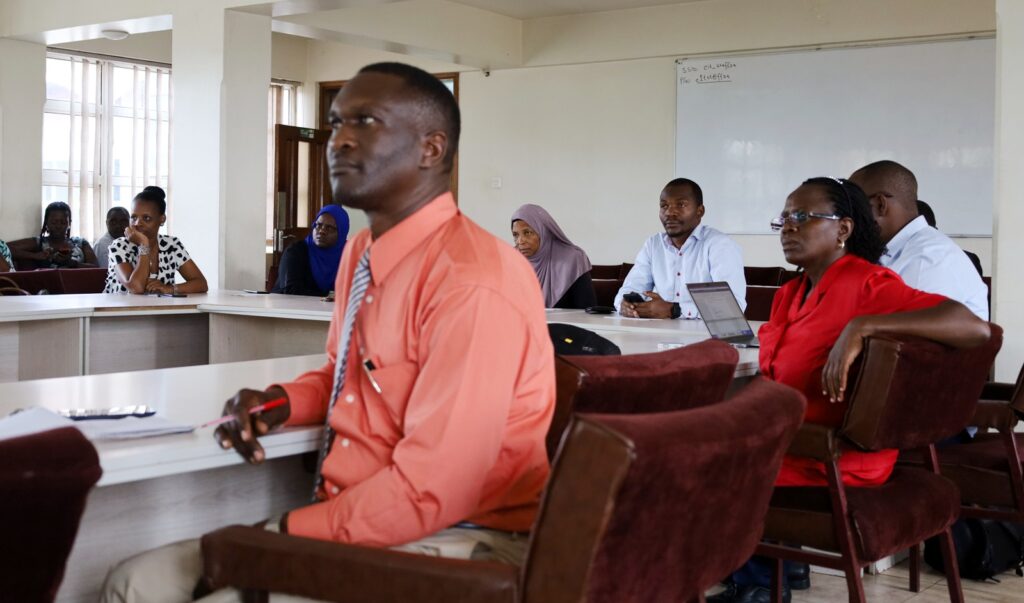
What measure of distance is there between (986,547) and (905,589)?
31cm

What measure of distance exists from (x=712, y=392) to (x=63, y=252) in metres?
8.15

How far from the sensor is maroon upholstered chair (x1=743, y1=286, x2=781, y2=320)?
5.09 m

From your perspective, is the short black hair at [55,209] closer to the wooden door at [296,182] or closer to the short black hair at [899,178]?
the wooden door at [296,182]

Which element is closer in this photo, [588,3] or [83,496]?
[83,496]

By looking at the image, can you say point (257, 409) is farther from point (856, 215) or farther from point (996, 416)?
point (996, 416)

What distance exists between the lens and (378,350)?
1.68 metres

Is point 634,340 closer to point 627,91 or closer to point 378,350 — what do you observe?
point 378,350

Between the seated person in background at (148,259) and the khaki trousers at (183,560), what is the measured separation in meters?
3.68

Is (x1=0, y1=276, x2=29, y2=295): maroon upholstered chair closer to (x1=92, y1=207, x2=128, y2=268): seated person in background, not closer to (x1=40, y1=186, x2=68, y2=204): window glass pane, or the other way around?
(x1=92, y1=207, x2=128, y2=268): seated person in background

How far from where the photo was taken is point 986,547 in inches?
137

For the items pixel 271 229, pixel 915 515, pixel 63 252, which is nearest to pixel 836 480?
pixel 915 515

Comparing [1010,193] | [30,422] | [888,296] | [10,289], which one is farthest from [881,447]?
[10,289]

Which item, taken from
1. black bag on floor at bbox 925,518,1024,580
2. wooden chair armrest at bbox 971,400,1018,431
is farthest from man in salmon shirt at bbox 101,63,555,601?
black bag on floor at bbox 925,518,1024,580

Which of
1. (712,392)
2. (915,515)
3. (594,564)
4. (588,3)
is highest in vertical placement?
(588,3)
